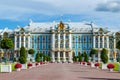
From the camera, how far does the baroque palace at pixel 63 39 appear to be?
159 metres

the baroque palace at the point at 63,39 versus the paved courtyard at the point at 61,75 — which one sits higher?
the baroque palace at the point at 63,39

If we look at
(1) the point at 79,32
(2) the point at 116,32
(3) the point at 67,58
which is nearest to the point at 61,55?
(3) the point at 67,58

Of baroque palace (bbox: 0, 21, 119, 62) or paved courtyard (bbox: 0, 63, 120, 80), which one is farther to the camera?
baroque palace (bbox: 0, 21, 119, 62)

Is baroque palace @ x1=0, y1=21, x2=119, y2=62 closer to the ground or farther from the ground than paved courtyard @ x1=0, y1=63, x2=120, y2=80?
farther from the ground

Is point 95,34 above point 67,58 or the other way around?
above

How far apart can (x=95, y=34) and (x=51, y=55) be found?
68.3 feet

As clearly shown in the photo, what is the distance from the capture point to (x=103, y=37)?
161m

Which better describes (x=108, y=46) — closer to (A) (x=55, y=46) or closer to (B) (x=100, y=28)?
(B) (x=100, y=28)

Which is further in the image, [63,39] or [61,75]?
[63,39]

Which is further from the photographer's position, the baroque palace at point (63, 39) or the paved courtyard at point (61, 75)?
the baroque palace at point (63, 39)

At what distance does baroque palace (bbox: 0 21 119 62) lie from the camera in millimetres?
159250

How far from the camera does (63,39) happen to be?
160750mm

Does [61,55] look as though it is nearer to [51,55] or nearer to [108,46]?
[51,55]

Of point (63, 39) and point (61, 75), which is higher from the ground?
point (63, 39)
